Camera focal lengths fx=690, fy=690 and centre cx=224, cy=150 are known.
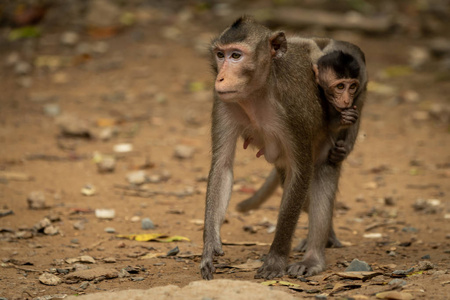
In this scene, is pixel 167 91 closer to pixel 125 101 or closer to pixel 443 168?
pixel 125 101

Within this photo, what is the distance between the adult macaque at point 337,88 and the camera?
5660 millimetres

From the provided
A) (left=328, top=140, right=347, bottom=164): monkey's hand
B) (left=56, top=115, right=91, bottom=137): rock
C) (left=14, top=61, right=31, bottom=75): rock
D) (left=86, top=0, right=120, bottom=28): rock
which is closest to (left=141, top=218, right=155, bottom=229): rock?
(left=328, top=140, right=347, bottom=164): monkey's hand

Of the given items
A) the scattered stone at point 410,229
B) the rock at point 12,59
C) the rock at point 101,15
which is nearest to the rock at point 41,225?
the scattered stone at point 410,229

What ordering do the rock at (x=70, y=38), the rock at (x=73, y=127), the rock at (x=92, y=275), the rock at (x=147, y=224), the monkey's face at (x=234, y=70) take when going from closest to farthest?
the monkey's face at (x=234, y=70) → the rock at (x=92, y=275) → the rock at (x=147, y=224) → the rock at (x=73, y=127) → the rock at (x=70, y=38)

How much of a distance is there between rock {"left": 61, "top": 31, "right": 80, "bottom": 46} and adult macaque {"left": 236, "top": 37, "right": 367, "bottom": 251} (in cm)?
856

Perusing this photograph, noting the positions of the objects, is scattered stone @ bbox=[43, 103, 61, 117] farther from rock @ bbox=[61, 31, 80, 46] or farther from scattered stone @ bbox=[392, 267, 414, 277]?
scattered stone @ bbox=[392, 267, 414, 277]

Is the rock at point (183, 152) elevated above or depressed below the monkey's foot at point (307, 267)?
above

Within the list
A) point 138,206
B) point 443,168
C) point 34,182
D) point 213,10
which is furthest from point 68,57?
point 443,168

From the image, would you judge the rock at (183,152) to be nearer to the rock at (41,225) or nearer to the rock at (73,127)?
the rock at (73,127)

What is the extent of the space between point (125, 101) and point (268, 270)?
6412 mm

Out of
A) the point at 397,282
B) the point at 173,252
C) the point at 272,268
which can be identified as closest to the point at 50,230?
the point at 173,252

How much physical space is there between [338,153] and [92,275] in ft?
7.58

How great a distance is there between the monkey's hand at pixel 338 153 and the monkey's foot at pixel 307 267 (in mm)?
883

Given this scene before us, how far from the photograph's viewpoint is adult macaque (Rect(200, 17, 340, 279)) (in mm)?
5223
